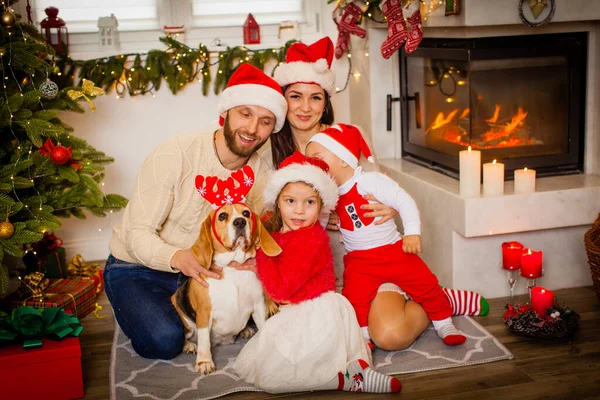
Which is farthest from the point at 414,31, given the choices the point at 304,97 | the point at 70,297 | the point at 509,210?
the point at 70,297

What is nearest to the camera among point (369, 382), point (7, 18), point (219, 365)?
point (369, 382)


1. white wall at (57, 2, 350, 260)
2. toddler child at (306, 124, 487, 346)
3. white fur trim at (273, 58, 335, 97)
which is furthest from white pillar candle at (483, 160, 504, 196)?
white wall at (57, 2, 350, 260)

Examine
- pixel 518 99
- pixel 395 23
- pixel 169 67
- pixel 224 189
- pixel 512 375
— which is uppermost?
pixel 395 23

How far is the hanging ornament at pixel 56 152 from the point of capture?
Result: 10.1ft

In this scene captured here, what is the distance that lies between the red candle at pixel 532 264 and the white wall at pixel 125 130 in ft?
6.36

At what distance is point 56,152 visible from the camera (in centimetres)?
306

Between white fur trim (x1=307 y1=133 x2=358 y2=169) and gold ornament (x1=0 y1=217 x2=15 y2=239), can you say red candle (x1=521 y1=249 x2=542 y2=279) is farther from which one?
gold ornament (x1=0 y1=217 x2=15 y2=239)

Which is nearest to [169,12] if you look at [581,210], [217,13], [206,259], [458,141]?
[217,13]

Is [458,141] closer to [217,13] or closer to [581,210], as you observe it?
[581,210]

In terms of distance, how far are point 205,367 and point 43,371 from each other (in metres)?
0.54

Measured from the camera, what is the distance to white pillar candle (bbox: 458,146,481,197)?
3086mm

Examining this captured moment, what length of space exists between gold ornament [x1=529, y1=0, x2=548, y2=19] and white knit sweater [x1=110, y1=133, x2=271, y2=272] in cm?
141

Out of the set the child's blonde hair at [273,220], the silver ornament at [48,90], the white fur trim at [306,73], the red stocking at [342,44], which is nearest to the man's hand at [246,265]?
the child's blonde hair at [273,220]

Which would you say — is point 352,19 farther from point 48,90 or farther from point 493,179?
point 48,90
